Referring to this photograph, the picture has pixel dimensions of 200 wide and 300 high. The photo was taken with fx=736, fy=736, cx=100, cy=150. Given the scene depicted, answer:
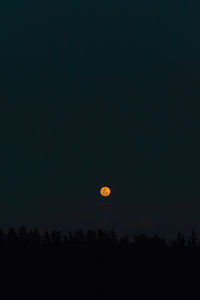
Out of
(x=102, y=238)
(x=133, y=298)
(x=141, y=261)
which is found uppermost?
(x=102, y=238)

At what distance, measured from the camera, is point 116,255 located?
35.6 meters

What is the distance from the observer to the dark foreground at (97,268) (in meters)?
31.8

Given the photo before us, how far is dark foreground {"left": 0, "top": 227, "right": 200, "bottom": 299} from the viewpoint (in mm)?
31844

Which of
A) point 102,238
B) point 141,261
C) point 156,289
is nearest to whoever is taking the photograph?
point 156,289

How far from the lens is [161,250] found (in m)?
37.0

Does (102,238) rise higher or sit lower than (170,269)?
higher

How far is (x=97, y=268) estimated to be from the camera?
33.8m

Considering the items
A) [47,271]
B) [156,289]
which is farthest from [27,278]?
[156,289]

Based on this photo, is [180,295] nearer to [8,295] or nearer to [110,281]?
[110,281]

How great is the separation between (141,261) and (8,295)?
294 inches

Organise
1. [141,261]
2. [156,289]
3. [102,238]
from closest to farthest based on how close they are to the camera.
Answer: [156,289] → [141,261] → [102,238]

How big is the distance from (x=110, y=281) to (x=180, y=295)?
124 inches

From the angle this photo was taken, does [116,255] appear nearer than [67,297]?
No

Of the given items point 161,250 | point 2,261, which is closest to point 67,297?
point 2,261
